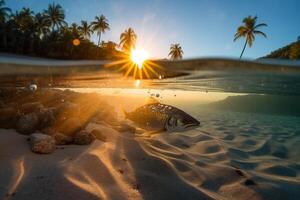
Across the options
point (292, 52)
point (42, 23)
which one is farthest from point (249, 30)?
point (42, 23)

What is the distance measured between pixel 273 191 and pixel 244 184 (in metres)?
0.40

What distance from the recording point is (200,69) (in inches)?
587

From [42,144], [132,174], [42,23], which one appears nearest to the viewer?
[132,174]

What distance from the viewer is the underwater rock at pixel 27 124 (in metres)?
4.06

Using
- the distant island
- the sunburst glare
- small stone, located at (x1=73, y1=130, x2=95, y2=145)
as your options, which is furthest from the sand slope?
the distant island

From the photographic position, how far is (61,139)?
389 cm

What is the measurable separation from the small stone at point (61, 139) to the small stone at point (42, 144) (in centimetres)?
31

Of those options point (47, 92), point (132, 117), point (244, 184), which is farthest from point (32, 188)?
point (132, 117)

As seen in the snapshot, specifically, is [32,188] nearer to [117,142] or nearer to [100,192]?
[100,192]

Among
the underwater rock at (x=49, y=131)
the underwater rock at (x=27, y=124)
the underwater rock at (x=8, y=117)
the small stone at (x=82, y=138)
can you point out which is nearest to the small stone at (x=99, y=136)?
the small stone at (x=82, y=138)

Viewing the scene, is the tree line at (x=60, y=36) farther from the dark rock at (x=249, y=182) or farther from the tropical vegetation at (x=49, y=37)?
the dark rock at (x=249, y=182)

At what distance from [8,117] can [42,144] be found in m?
1.59

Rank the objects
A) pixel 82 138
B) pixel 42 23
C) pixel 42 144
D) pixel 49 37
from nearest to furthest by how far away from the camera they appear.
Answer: pixel 42 144 < pixel 82 138 < pixel 49 37 < pixel 42 23

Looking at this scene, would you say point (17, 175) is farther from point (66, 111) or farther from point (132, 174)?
point (66, 111)
